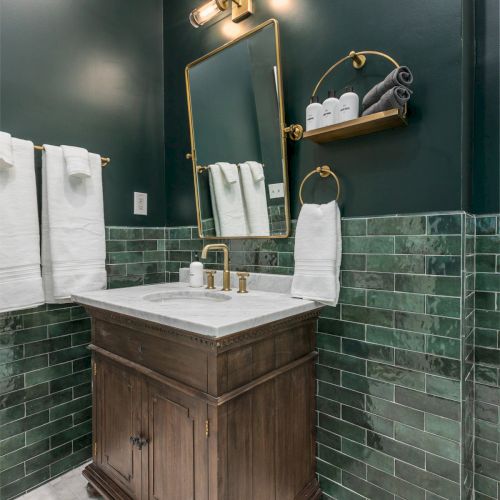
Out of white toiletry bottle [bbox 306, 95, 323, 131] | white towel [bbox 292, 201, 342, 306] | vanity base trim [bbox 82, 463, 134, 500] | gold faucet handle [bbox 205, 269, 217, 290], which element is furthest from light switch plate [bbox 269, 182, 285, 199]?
vanity base trim [bbox 82, 463, 134, 500]

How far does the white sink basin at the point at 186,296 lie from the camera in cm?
152

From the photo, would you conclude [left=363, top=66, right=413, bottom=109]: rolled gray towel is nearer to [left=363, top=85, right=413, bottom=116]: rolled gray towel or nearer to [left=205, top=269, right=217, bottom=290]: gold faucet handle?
[left=363, top=85, right=413, bottom=116]: rolled gray towel

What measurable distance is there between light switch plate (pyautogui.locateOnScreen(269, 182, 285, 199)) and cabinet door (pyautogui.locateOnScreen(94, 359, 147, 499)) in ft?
3.13

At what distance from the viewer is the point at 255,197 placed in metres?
1.62

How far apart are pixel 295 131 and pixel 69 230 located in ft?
3.73

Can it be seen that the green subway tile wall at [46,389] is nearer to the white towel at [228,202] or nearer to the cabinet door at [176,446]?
the white towel at [228,202]

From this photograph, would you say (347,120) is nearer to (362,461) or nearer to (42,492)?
(362,461)

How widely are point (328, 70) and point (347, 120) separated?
28 cm

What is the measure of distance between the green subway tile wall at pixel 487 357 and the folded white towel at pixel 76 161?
166 centimetres

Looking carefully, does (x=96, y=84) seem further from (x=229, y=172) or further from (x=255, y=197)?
(x=255, y=197)

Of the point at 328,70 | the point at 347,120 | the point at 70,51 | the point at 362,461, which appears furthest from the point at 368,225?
the point at 70,51

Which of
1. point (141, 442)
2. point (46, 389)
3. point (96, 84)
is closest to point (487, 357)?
point (141, 442)

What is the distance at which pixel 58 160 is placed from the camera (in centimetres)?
155

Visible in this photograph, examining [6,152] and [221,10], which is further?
[221,10]
